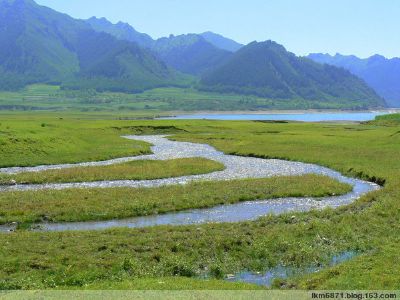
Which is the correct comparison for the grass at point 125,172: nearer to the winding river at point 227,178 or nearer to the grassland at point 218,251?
the winding river at point 227,178

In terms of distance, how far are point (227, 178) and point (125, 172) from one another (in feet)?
42.9

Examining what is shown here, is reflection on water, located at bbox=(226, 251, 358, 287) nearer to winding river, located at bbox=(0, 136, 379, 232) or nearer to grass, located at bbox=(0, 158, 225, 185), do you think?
winding river, located at bbox=(0, 136, 379, 232)

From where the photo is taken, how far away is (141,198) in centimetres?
4216

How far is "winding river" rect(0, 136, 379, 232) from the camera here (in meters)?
35.2

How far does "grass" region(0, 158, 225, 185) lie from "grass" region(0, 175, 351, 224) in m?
7.77

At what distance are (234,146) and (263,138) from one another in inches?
643

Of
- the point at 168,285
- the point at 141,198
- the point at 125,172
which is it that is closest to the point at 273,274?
the point at 168,285

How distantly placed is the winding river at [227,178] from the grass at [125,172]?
1.69m

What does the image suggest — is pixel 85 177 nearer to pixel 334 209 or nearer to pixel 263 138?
pixel 334 209

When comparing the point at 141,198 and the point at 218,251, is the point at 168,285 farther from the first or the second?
the point at 141,198

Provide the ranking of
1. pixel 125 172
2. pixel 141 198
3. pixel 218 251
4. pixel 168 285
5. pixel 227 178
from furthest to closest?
pixel 125 172 → pixel 227 178 → pixel 141 198 → pixel 218 251 → pixel 168 285

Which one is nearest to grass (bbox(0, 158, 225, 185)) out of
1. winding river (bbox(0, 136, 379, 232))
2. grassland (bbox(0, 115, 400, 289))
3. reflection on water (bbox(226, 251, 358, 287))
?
winding river (bbox(0, 136, 379, 232))

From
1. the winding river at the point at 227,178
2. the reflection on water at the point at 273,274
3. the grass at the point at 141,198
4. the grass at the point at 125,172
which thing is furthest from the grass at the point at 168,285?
the grass at the point at 125,172

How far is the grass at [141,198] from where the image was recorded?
36719 mm
